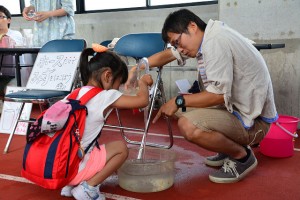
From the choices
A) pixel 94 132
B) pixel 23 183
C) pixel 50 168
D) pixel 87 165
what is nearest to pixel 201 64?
pixel 94 132

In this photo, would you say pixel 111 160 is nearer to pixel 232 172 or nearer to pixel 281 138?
pixel 232 172

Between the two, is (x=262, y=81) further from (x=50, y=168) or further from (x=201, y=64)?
(x=50, y=168)

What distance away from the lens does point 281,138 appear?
2352 mm

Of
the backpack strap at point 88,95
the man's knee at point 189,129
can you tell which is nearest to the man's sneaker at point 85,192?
the backpack strap at point 88,95

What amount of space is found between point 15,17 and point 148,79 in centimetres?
447

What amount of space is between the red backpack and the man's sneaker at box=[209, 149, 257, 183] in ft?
2.65

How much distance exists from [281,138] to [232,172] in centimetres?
63

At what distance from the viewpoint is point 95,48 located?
1687 millimetres

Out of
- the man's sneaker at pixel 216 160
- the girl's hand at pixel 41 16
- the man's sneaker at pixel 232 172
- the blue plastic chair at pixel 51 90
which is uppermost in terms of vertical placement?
the girl's hand at pixel 41 16

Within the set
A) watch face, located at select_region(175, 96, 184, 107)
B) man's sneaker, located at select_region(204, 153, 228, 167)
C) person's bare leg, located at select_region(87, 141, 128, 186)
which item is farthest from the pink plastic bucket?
person's bare leg, located at select_region(87, 141, 128, 186)

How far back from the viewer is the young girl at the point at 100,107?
165 centimetres

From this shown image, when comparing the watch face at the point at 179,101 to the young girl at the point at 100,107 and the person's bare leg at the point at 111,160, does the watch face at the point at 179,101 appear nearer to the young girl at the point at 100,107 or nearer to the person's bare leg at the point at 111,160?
the young girl at the point at 100,107

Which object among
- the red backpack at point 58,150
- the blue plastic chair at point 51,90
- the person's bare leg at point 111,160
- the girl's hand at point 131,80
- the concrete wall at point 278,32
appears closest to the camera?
the red backpack at point 58,150

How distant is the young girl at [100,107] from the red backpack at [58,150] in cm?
5
